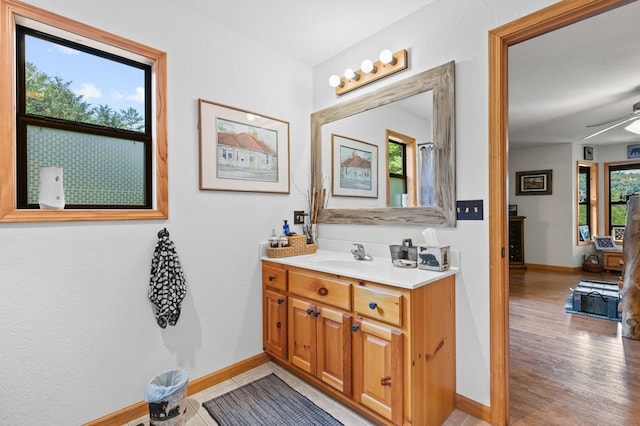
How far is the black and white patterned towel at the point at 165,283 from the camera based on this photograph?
71.4 inches

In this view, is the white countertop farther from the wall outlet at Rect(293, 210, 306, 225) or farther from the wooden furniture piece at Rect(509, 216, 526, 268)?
the wooden furniture piece at Rect(509, 216, 526, 268)

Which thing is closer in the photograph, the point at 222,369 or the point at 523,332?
the point at 222,369

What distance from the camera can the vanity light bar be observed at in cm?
206

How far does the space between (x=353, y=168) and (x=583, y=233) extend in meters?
5.91

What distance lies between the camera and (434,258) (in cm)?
173

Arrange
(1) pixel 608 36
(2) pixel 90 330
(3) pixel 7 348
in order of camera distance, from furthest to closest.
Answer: (1) pixel 608 36 < (2) pixel 90 330 < (3) pixel 7 348

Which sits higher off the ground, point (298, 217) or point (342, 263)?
point (298, 217)

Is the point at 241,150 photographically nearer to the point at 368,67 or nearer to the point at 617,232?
the point at 368,67

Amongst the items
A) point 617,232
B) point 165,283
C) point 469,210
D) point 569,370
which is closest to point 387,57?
point 469,210

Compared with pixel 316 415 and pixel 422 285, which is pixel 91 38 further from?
pixel 316 415

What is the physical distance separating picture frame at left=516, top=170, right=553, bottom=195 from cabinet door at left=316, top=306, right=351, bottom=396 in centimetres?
613

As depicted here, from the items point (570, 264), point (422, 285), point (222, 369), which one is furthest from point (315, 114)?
point (570, 264)

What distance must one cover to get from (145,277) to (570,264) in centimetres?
699

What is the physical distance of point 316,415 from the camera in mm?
1755
